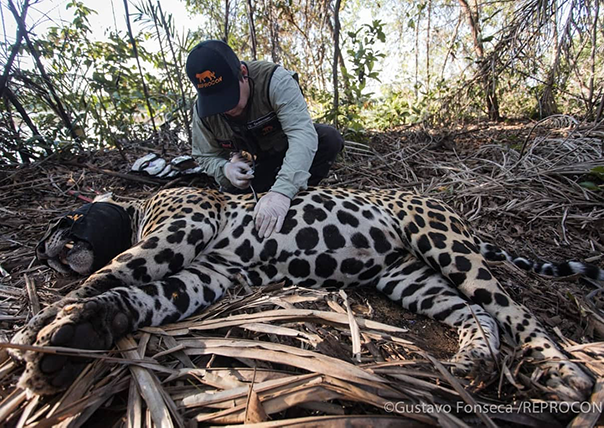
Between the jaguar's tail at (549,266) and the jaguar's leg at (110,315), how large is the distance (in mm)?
2003

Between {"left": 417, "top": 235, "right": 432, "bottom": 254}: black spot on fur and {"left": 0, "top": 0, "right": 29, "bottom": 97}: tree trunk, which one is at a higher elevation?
{"left": 0, "top": 0, "right": 29, "bottom": 97}: tree trunk

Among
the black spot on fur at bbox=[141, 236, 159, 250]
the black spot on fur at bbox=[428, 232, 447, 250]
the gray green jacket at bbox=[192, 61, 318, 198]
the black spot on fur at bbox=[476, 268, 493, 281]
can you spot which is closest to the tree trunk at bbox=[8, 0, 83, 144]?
the gray green jacket at bbox=[192, 61, 318, 198]

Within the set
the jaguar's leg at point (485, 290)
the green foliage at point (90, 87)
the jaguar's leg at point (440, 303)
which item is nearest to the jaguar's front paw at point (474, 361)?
the jaguar's leg at point (440, 303)

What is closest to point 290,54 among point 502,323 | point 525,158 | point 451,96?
point 451,96

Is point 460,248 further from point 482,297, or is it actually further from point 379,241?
point 379,241

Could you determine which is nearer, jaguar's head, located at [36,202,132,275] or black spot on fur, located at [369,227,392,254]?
jaguar's head, located at [36,202,132,275]

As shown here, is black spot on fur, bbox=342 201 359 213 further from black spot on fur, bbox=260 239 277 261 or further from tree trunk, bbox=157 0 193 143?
tree trunk, bbox=157 0 193 143

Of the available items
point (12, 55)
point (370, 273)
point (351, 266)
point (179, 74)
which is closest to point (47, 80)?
point (12, 55)

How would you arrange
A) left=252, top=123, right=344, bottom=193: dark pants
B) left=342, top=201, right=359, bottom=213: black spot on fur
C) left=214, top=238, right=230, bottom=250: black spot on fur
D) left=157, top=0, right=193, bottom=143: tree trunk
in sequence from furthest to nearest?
left=157, top=0, right=193, bottom=143: tree trunk, left=252, top=123, right=344, bottom=193: dark pants, left=342, top=201, right=359, bottom=213: black spot on fur, left=214, top=238, right=230, bottom=250: black spot on fur

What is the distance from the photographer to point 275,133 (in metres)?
3.50

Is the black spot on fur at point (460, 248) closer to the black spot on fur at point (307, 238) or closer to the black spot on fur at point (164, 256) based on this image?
the black spot on fur at point (307, 238)

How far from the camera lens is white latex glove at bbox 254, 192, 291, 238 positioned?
2512mm

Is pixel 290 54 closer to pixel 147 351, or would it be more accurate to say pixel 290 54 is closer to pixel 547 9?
pixel 547 9

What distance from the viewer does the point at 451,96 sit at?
18.5 ft
